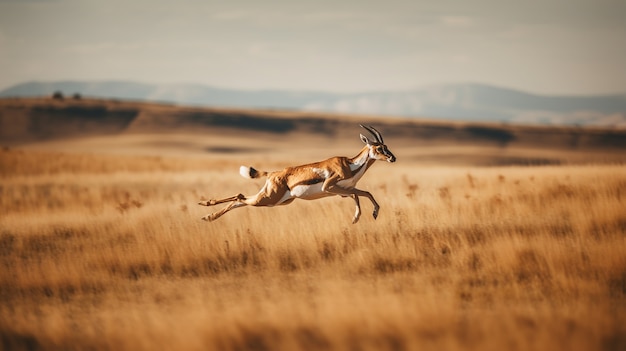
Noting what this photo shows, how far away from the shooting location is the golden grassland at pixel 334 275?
5969 millimetres

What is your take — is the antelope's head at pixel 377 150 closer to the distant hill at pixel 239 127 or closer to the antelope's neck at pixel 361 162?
the antelope's neck at pixel 361 162

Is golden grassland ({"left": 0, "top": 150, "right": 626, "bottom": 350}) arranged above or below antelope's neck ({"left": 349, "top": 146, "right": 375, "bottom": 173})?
below

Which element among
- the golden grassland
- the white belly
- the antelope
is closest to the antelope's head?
the antelope

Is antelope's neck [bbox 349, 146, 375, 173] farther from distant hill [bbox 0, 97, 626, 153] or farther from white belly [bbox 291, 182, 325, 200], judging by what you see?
distant hill [bbox 0, 97, 626, 153]

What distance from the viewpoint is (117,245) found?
10.1 metres

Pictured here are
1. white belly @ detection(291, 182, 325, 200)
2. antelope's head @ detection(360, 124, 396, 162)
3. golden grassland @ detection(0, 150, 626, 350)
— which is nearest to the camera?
golden grassland @ detection(0, 150, 626, 350)

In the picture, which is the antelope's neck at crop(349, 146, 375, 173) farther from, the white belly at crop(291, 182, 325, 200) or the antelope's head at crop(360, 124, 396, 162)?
the white belly at crop(291, 182, 325, 200)

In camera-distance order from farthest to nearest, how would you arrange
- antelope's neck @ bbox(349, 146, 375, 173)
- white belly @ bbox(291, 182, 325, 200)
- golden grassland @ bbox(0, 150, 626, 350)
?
1. antelope's neck @ bbox(349, 146, 375, 173)
2. white belly @ bbox(291, 182, 325, 200)
3. golden grassland @ bbox(0, 150, 626, 350)

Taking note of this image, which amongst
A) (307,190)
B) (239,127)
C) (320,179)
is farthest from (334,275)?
(239,127)

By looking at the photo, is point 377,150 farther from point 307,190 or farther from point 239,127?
point 239,127

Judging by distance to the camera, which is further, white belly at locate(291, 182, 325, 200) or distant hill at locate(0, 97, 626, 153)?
distant hill at locate(0, 97, 626, 153)

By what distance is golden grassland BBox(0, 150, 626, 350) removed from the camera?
19.6ft

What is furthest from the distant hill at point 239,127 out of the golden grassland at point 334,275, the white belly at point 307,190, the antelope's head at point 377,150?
the white belly at point 307,190

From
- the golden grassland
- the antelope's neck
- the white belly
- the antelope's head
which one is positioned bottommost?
the golden grassland
